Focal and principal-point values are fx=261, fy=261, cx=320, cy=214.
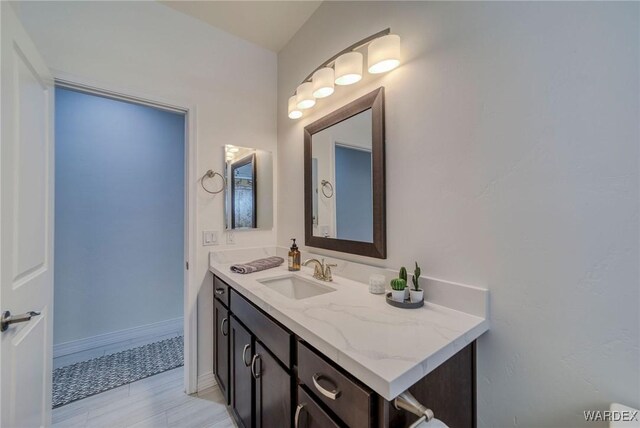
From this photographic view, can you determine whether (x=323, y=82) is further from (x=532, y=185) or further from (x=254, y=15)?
(x=532, y=185)

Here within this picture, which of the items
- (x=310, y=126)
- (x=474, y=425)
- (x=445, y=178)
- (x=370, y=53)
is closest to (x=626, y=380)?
(x=474, y=425)

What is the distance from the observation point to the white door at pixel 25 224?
906 millimetres

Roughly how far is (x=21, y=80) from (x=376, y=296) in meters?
1.72

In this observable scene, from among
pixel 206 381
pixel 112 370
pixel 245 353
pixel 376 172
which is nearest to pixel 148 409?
pixel 206 381

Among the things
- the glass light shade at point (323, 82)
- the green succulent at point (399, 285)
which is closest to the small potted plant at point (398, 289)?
the green succulent at point (399, 285)

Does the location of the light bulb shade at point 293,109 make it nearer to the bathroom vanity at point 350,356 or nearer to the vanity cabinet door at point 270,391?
the bathroom vanity at point 350,356

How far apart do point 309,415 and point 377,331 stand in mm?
358

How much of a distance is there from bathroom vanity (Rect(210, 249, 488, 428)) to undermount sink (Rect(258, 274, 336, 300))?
14cm

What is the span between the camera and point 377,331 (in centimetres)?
85

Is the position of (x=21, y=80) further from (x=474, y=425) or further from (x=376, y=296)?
(x=474, y=425)

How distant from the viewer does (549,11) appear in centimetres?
81

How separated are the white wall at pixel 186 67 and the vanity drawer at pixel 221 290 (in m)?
0.10

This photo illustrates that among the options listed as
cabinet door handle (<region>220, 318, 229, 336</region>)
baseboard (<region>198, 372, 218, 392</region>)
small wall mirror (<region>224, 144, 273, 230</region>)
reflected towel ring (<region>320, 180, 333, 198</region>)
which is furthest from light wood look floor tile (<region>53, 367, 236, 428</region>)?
reflected towel ring (<region>320, 180, 333, 198</region>)

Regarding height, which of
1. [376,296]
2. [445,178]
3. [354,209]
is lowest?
[376,296]
